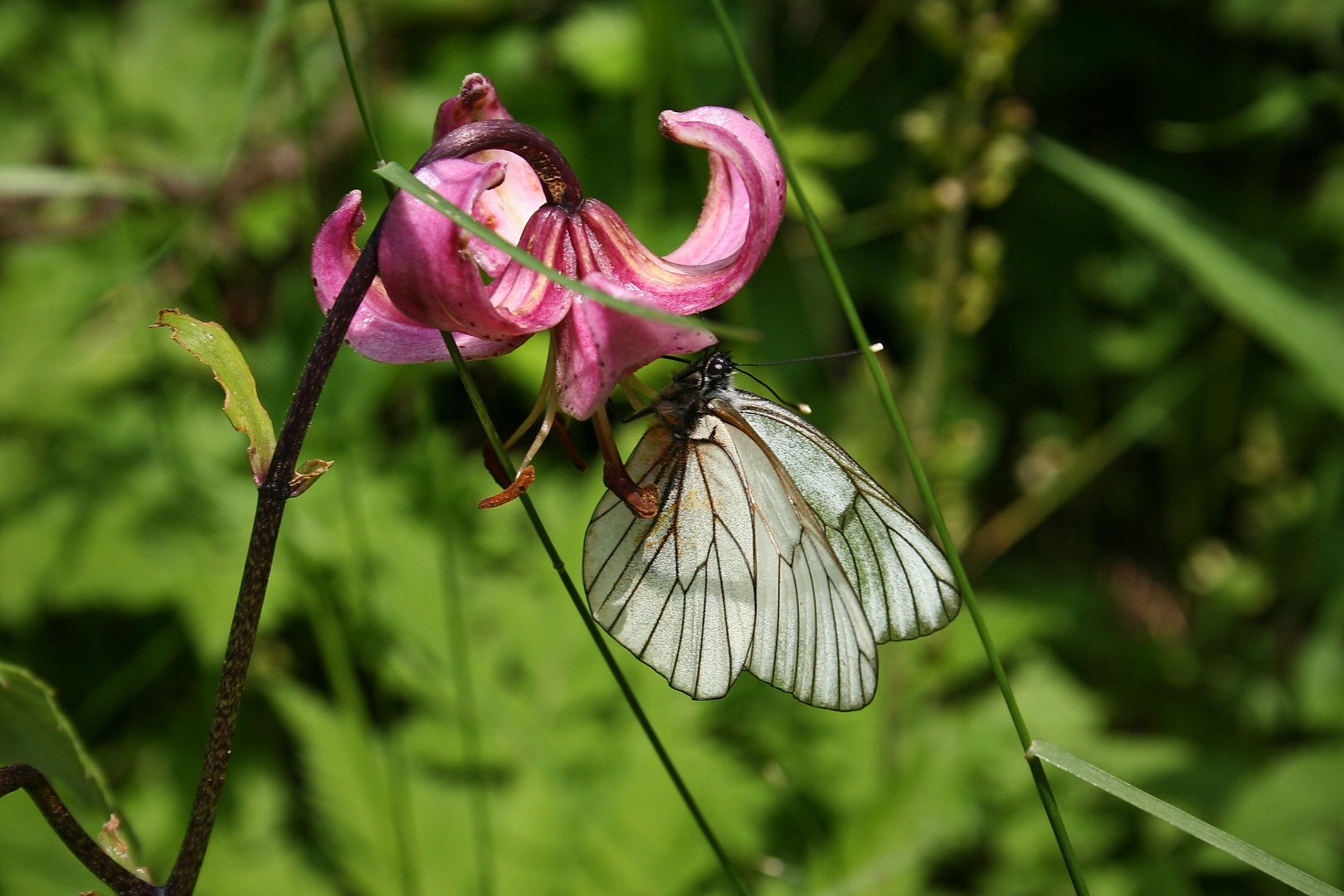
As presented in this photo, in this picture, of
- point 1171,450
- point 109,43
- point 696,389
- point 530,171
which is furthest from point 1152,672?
point 109,43

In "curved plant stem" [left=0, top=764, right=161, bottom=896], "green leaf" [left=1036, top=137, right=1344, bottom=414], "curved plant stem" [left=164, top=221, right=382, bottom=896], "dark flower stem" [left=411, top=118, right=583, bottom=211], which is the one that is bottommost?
"curved plant stem" [left=0, top=764, right=161, bottom=896]

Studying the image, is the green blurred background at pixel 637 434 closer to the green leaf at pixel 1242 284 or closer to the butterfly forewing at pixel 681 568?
the green leaf at pixel 1242 284

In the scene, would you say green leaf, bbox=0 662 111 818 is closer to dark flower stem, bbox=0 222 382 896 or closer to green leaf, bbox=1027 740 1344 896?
dark flower stem, bbox=0 222 382 896

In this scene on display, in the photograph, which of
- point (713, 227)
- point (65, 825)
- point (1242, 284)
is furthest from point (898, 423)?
point (1242, 284)

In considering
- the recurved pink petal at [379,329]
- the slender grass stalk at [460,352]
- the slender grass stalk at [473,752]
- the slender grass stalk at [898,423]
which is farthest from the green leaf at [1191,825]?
the slender grass stalk at [473,752]

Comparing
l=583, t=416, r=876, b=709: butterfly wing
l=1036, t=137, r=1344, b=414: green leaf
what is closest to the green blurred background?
l=1036, t=137, r=1344, b=414: green leaf

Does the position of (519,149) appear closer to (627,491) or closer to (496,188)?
(496,188)

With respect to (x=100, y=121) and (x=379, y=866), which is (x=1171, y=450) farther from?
(x=100, y=121)
